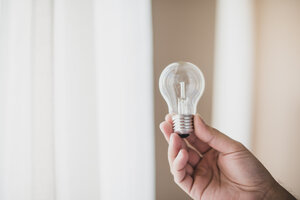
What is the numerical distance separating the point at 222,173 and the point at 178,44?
527 mm

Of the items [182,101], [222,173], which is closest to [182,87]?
[182,101]

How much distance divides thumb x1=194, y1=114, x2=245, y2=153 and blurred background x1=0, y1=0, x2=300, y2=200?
0.90ft

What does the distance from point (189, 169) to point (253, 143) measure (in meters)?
0.41

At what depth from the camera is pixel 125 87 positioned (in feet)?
2.51

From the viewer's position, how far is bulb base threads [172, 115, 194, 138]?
1.75ft

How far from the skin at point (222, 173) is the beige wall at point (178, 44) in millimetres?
270

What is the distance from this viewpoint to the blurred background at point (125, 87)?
0.69m

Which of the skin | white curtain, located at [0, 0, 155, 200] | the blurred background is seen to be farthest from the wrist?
white curtain, located at [0, 0, 155, 200]

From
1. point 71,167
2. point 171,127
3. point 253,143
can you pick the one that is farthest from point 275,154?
point 71,167

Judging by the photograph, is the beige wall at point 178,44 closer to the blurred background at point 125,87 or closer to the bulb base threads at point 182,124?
the blurred background at point 125,87

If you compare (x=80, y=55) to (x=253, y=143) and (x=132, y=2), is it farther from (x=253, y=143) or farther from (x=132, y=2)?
(x=253, y=143)

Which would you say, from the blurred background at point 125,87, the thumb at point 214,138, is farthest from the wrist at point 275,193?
the blurred background at point 125,87

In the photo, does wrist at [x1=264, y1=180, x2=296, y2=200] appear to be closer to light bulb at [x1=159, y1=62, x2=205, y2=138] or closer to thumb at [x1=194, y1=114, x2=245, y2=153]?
thumb at [x1=194, y1=114, x2=245, y2=153]

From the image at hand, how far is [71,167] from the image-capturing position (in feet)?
2.35
